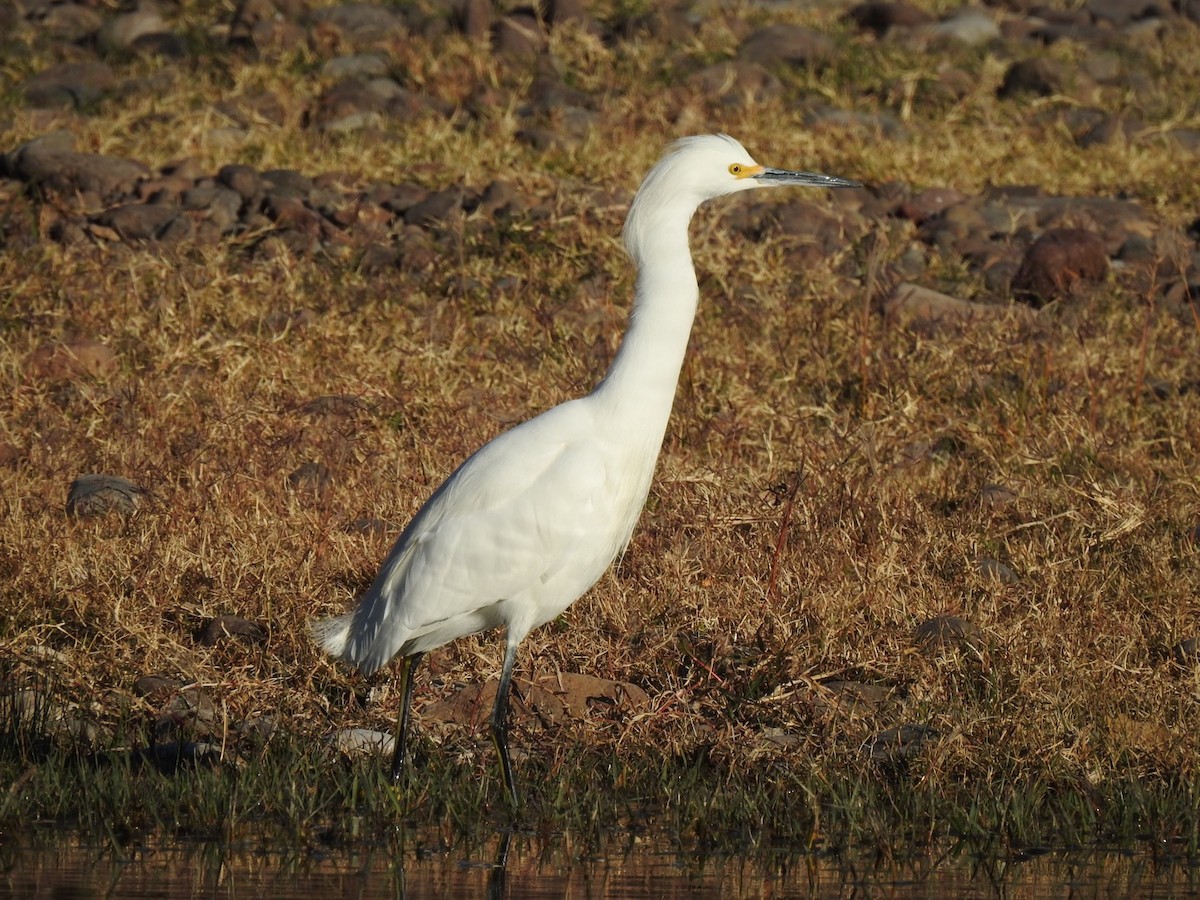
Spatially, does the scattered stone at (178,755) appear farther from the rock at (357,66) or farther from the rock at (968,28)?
the rock at (968,28)

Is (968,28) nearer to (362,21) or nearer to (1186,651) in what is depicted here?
(362,21)

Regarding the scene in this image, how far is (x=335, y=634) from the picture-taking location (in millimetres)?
4547

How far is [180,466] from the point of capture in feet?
20.0

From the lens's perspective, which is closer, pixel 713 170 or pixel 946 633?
pixel 713 170

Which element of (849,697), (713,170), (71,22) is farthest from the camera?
(71,22)

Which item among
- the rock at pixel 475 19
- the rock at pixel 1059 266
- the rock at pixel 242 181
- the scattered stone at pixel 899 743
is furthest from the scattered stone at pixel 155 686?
the rock at pixel 475 19

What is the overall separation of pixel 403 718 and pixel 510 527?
0.51m

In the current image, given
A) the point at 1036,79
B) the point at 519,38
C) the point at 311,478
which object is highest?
the point at 519,38

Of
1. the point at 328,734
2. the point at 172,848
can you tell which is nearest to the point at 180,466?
the point at 328,734

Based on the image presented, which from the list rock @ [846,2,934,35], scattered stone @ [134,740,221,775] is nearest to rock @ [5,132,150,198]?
scattered stone @ [134,740,221,775]

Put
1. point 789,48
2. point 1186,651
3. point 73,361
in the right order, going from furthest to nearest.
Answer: point 789,48 → point 73,361 → point 1186,651

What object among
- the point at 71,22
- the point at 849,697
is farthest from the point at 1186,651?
the point at 71,22

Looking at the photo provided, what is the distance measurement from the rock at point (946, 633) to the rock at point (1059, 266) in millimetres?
3463

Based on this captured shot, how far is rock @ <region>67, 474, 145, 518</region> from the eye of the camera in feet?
18.8
